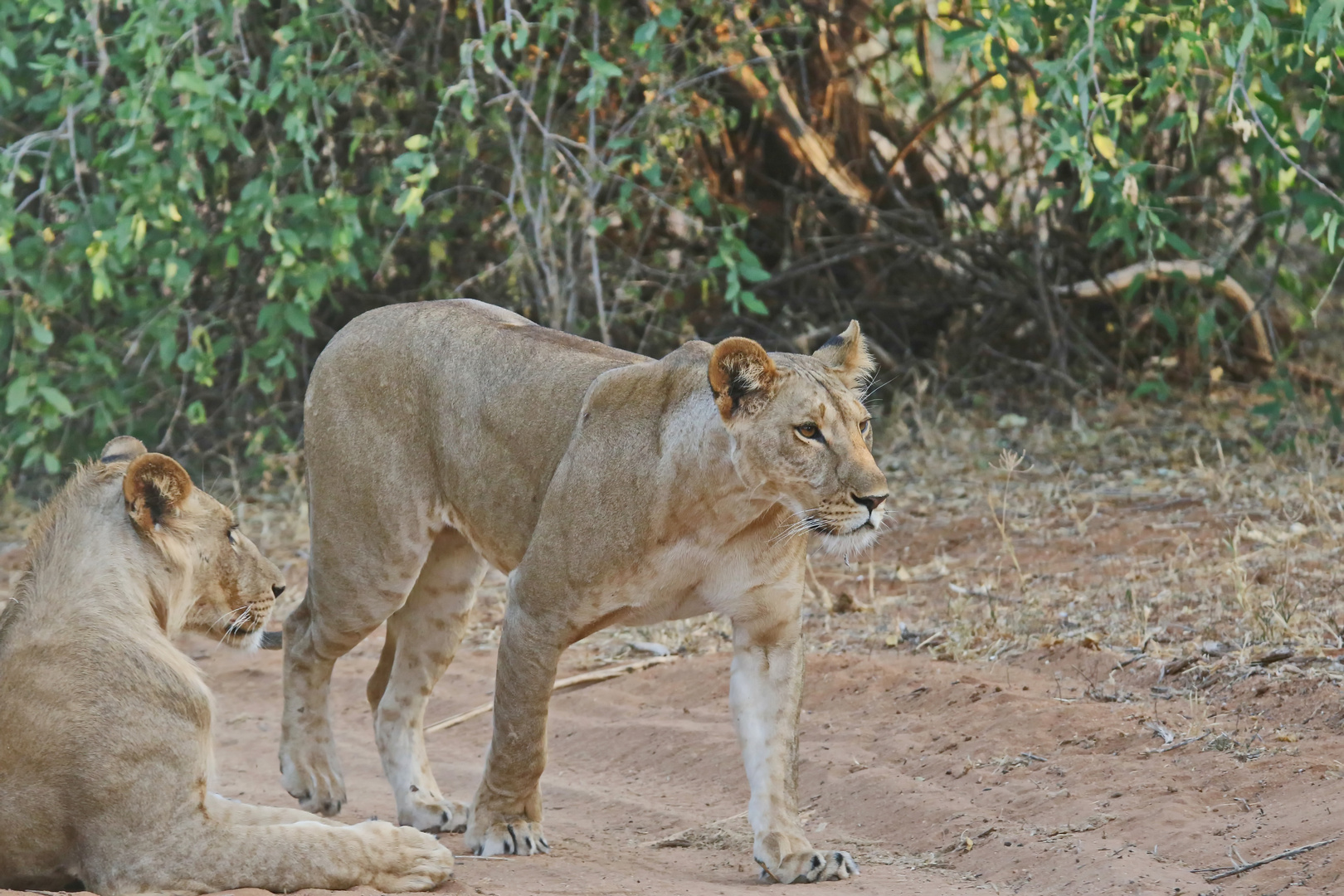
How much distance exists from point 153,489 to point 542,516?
0.92 metres

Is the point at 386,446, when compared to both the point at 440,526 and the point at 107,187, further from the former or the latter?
the point at 107,187

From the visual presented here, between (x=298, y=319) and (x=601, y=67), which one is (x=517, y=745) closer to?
(x=601, y=67)

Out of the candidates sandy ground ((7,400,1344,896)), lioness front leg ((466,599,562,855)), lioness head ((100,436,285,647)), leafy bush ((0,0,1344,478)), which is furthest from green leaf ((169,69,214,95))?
lioness front leg ((466,599,562,855))

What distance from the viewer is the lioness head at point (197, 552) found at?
3.75 meters

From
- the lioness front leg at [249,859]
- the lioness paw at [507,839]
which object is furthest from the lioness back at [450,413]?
the lioness front leg at [249,859]

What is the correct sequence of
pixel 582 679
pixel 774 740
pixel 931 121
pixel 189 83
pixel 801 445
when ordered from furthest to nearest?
pixel 931 121
pixel 189 83
pixel 582 679
pixel 774 740
pixel 801 445

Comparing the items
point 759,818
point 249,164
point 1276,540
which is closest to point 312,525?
point 759,818

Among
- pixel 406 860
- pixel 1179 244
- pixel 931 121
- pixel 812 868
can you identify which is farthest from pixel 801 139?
pixel 406 860

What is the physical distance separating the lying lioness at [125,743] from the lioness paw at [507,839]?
1.62ft

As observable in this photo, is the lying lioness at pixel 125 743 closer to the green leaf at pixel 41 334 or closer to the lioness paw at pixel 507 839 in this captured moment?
the lioness paw at pixel 507 839

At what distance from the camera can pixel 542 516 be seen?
13.7 feet

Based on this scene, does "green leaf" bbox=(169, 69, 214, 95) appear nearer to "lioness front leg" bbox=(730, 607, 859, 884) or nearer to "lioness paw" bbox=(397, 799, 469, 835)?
A: "lioness paw" bbox=(397, 799, 469, 835)

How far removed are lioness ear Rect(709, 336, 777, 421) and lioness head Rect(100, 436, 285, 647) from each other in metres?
1.16

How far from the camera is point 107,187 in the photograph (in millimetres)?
8047
